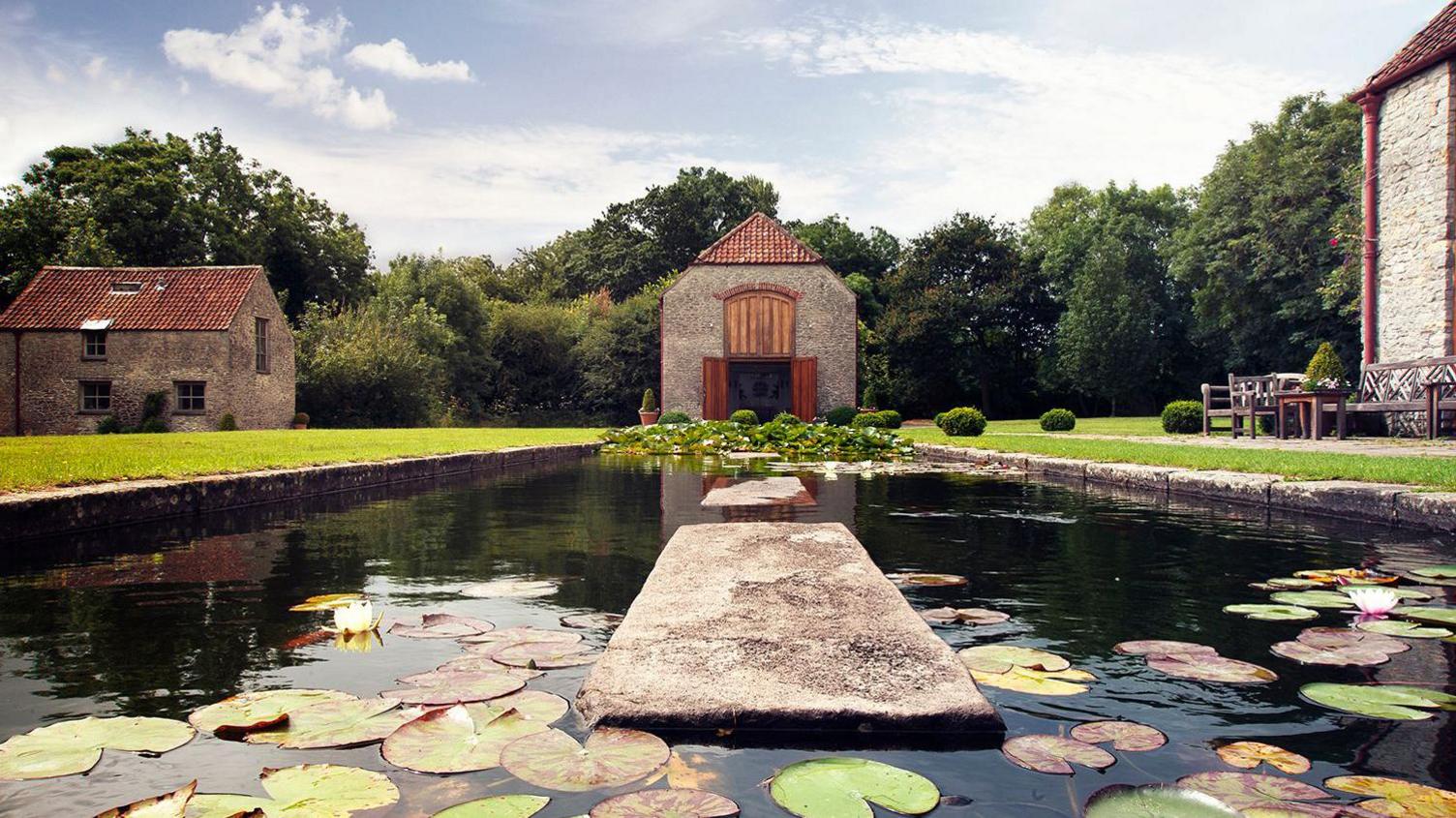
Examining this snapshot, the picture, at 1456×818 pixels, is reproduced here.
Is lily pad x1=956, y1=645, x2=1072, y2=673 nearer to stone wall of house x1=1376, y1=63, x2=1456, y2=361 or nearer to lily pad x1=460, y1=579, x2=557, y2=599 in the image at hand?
lily pad x1=460, y1=579, x2=557, y2=599

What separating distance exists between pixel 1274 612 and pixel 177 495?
251 inches

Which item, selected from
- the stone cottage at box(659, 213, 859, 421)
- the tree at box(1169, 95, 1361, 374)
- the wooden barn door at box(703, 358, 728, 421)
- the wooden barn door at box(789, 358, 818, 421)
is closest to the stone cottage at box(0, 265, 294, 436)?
the stone cottage at box(659, 213, 859, 421)

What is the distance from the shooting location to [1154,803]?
1.54 meters

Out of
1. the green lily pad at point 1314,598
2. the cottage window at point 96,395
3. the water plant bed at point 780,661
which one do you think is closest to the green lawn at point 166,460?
the water plant bed at point 780,661

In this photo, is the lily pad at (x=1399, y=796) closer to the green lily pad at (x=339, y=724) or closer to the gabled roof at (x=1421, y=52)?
the green lily pad at (x=339, y=724)

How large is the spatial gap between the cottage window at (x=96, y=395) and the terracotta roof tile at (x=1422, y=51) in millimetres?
30517

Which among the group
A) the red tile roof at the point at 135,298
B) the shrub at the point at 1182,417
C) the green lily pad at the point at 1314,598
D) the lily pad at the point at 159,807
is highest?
the red tile roof at the point at 135,298

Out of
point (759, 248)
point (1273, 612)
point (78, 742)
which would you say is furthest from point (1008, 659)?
point (759, 248)

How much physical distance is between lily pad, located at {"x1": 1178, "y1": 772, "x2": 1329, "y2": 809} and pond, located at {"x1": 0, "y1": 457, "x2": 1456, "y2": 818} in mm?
83

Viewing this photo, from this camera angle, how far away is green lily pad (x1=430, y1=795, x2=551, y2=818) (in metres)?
1.50

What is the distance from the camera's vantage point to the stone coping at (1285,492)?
5137 mm

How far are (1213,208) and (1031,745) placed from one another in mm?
32764

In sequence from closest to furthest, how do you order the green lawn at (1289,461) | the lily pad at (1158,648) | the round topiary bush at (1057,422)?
the lily pad at (1158,648)
the green lawn at (1289,461)
the round topiary bush at (1057,422)

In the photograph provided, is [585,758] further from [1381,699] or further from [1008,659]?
[1381,699]
